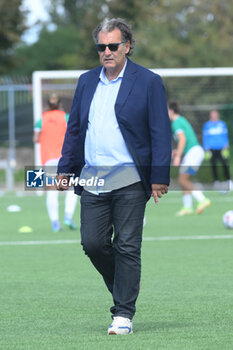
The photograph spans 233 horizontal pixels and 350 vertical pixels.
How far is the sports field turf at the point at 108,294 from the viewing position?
6.24m

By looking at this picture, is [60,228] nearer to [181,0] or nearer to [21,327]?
[21,327]

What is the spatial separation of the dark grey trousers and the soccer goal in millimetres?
16599

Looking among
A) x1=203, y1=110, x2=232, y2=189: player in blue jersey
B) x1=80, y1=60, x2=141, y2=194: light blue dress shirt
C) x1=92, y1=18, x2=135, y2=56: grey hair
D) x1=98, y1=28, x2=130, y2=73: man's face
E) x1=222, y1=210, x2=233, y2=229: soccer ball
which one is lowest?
x1=222, y1=210, x2=233, y2=229: soccer ball

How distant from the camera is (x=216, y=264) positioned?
1048 centimetres

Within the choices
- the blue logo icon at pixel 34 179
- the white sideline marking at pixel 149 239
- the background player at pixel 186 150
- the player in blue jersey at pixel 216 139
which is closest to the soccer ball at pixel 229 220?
the white sideline marking at pixel 149 239

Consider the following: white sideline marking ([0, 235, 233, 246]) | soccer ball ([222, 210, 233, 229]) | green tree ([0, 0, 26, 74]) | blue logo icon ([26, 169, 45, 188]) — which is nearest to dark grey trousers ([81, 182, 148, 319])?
blue logo icon ([26, 169, 45, 188])

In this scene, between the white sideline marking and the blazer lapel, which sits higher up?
the blazer lapel

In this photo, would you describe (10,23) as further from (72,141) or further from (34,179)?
(72,141)

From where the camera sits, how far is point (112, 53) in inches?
252

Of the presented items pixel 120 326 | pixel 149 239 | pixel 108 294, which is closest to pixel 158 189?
pixel 120 326

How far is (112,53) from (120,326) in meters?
1.89

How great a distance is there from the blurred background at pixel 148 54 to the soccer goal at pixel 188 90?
0.11ft

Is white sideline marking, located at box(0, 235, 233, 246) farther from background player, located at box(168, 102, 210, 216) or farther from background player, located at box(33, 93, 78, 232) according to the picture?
background player, located at box(168, 102, 210, 216)

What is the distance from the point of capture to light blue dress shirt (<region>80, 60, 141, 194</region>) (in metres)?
6.36
